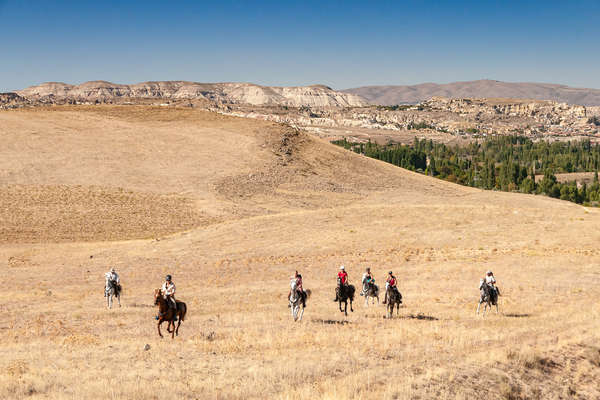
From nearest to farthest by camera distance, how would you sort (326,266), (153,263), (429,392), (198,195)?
(429,392)
(326,266)
(153,263)
(198,195)

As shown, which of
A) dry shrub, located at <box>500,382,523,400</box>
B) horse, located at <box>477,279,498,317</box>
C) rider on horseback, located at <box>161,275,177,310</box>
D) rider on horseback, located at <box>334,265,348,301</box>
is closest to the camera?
dry shrub, located at <box>500,382,523,400</box>

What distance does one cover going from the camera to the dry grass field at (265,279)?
16.6 m

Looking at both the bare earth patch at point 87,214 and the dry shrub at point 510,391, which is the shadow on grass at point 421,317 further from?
the bare earth patch at point 87,214

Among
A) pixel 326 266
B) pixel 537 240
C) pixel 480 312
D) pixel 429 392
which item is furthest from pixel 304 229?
pixel 429 392

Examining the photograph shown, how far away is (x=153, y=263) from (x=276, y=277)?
1477 cm

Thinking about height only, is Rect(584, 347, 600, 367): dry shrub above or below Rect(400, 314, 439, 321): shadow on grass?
above

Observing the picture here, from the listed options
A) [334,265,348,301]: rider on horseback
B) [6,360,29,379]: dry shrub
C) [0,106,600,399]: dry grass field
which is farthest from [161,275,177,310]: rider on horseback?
[334,265,348,301]: rider on horseback

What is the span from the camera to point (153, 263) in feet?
169

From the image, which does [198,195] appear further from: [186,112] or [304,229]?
[186,112]

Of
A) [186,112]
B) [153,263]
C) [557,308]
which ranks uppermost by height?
[186,112]

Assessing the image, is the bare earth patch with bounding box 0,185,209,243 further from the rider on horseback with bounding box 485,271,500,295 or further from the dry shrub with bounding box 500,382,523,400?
the dry shrub with bounding box 500,382,523,400

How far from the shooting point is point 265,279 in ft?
140

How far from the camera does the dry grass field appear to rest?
54.4ft

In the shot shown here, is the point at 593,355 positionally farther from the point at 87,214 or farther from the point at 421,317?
the point at 87,214
